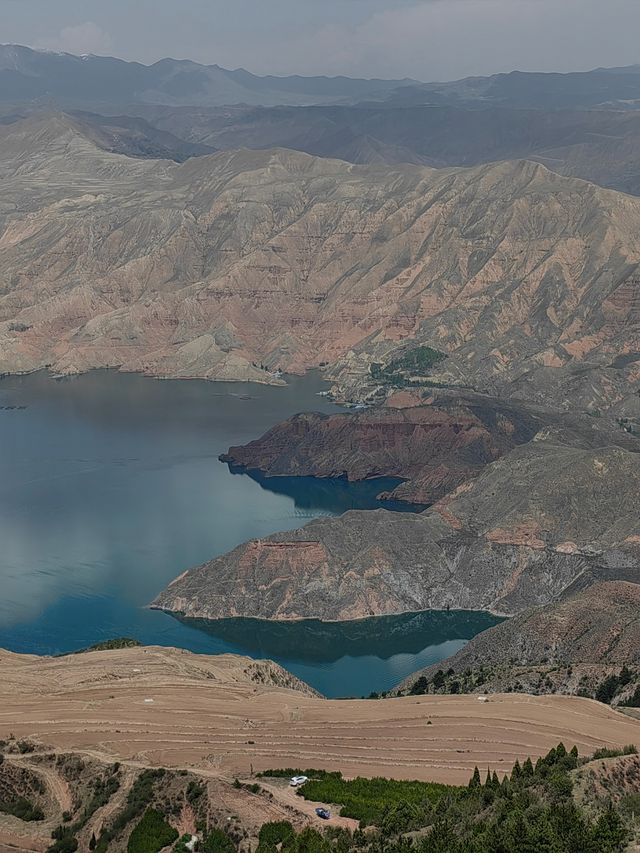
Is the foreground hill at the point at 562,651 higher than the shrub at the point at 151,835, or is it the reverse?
the shrub at the point at 151,835

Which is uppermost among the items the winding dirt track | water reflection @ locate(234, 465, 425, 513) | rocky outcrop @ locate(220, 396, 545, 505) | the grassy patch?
the grassy patch

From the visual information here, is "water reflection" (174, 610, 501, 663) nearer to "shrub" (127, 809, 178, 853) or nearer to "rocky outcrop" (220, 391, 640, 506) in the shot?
"rocky outcrop" (220, 391, 640, 506)

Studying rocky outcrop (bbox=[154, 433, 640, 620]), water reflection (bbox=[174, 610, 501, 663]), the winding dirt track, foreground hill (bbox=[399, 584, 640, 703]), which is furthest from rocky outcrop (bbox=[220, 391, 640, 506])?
the winding dirt track

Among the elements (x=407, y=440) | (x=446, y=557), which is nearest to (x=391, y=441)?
(x=407, y=440)

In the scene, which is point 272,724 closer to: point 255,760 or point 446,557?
point 255,760

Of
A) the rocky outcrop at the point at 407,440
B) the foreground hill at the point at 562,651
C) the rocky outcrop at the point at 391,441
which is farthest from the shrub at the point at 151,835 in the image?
the rocky outcrop at the point at 391,441

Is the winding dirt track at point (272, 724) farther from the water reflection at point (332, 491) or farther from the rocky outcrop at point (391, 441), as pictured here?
the rocky outcrop at point (391, 441)

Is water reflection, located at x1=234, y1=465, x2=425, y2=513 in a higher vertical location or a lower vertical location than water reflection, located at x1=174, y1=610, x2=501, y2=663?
lower
